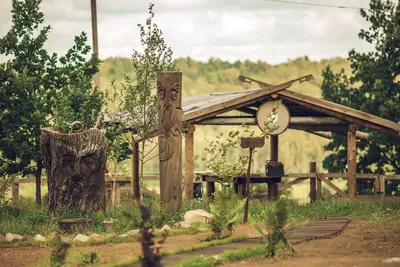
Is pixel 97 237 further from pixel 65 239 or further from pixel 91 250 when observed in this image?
pixel 91 250

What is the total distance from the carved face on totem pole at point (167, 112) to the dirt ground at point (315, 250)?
2.40 meters

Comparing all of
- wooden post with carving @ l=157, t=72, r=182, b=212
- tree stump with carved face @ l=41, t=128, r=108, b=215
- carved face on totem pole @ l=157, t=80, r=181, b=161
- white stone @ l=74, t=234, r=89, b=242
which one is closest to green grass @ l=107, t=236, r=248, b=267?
white stone @ l=74, t=234, r=89, b=242

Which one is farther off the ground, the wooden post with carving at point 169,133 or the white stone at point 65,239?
the wooden post with carving at point 169,133

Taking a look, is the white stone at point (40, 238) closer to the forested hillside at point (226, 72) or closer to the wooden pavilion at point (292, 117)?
the wooden pavilion at point (292, 117)

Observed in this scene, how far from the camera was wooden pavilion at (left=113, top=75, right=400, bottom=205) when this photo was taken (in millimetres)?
24156

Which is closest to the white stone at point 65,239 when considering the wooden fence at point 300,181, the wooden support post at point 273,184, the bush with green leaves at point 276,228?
the bush with green leaves at point 276,228

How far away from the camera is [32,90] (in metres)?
23.0

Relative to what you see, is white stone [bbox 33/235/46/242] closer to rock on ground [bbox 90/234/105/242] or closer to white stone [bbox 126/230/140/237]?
rock on ground [bbox 90/234/105/242]

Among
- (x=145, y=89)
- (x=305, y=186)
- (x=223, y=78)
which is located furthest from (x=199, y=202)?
(x=223, y=78)

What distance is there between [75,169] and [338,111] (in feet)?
30.4

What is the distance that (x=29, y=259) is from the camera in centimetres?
1419

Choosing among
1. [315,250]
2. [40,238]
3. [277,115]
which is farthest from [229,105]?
[315,250]

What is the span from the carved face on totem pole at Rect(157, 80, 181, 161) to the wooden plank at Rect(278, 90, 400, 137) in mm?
7226

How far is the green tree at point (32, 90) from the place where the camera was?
888 inches
